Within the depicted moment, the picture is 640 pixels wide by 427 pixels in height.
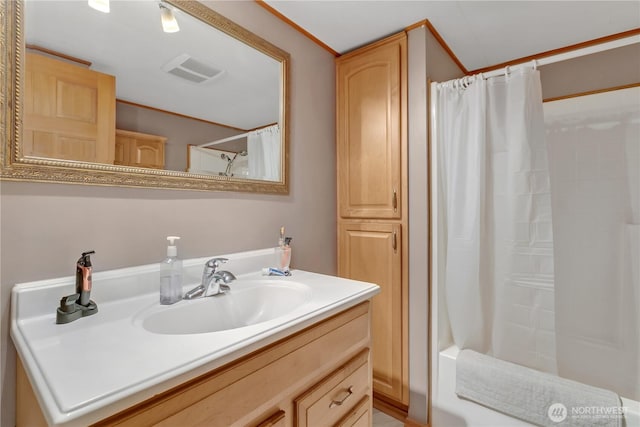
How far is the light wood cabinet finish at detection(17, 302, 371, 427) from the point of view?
52 cm

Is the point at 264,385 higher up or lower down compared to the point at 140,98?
lower down

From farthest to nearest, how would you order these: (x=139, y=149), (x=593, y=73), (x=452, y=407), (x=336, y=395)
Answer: (x=593, y=73)
(x=452, y=407)
(x=139, y=149)
(x=336, y=395)

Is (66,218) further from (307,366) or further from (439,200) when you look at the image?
(439,200)

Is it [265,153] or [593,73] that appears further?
[593,73]

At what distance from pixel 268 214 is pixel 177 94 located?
63cm

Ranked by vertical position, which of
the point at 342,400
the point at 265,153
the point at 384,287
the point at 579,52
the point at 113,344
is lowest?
the point at 342,400

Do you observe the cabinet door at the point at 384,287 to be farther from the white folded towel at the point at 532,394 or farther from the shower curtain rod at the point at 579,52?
the shower curtain rod at the point at 579,52

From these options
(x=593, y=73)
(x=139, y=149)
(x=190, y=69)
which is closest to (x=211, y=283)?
(x=139, y=149)

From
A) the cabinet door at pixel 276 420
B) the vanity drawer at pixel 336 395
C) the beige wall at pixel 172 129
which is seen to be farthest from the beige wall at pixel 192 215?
the vanity drawer at pixel 336 395

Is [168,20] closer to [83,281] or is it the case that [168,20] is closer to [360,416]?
[83,281]

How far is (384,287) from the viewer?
5.43 ft

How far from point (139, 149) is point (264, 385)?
867mm

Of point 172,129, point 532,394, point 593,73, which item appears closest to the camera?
point 172,129

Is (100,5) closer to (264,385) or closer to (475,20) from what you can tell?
(264,385)
